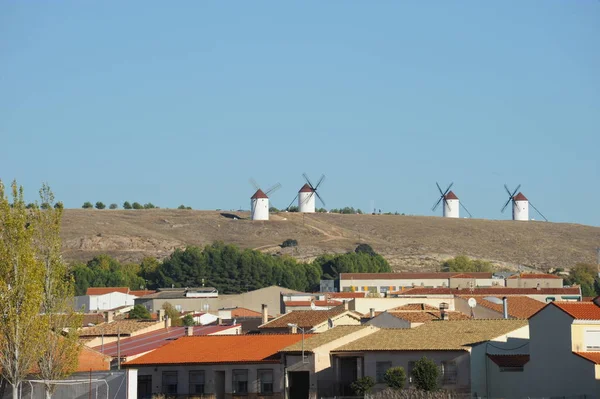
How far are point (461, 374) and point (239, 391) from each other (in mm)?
10267

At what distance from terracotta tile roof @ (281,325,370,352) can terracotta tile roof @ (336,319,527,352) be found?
2.38 ft

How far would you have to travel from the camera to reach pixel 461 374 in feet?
168

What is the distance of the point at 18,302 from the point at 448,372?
17035mm

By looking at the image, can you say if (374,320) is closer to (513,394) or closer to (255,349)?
(255,349)

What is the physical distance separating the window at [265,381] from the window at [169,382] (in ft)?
12.9

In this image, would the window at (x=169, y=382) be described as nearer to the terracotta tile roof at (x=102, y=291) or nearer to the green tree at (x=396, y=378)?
the green tree at (x=396, y=378)

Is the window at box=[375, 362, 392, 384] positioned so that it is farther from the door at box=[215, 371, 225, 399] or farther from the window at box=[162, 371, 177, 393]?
the window at box=[162, 371, 177, 393]

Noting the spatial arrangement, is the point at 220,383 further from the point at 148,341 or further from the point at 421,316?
the point at 421,316

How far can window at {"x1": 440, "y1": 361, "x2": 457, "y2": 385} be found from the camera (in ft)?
168

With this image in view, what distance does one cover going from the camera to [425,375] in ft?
163

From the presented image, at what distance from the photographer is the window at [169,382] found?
56844 millimetres

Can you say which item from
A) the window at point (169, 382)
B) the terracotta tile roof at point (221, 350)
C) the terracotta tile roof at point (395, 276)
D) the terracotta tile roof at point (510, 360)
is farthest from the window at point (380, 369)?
the terracotta tile roof at point (395, 276)

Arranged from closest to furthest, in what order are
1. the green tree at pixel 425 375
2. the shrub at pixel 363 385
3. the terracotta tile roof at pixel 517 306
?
the green tree at pixel 425 375, the shrub at pixel 363 385, the terracotta tile roof at pixel 517 306

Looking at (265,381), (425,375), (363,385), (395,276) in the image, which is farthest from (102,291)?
(425,375)
